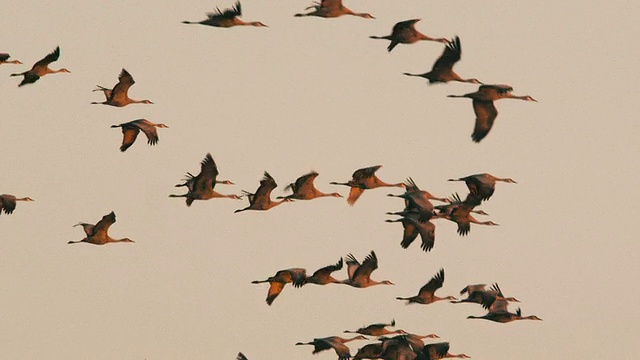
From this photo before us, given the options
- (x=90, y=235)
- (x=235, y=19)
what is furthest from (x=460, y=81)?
(x=90, y=235)

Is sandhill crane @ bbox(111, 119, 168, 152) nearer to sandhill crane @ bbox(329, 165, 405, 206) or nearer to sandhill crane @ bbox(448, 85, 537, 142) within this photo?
sandhill crane @ bbox(329, 165, 405, 206)

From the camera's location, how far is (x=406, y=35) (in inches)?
2835

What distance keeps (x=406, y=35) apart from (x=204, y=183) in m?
7.77

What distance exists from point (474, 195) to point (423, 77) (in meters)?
3.74

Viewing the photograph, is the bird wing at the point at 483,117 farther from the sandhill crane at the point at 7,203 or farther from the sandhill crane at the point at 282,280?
the sandhill crane at the point at 7,203

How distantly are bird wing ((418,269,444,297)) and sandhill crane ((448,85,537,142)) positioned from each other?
491cm

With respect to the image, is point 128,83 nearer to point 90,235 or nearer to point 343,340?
point 90,235

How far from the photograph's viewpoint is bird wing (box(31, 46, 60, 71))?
7400 centimetres

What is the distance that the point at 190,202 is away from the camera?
76.8m

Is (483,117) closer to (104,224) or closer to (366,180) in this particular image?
(366,180)

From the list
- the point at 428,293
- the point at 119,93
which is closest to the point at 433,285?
the point at 428,293

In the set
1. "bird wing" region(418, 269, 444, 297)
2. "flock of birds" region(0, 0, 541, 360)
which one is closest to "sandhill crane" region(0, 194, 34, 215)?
"flock of birds" region(0, 0, 541, 360)

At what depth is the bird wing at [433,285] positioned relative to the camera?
76562 mm

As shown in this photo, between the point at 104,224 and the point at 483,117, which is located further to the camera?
the point at 104,224
